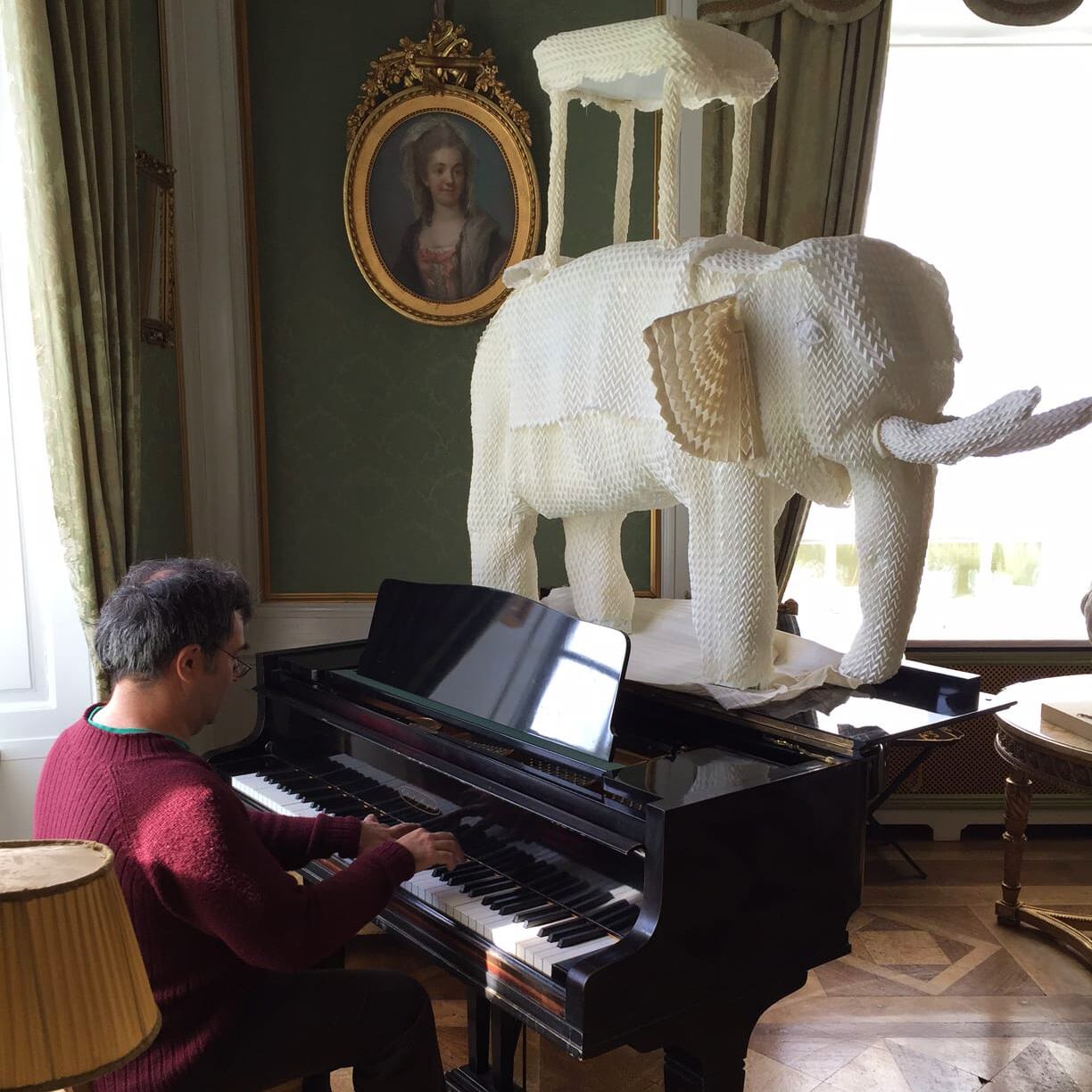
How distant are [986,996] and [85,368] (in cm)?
297

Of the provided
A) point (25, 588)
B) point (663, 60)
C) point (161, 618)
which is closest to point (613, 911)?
point (161, 618)

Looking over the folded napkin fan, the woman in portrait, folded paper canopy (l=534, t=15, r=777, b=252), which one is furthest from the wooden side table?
the woman in portrait

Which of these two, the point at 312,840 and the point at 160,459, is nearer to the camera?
the point at 312,840

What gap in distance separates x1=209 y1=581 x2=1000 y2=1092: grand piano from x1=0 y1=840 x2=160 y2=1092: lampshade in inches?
25.1

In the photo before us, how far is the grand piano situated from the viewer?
1.46 m

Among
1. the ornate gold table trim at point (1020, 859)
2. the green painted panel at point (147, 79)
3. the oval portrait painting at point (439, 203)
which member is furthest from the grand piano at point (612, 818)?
the green painted panel at point (147, 79)

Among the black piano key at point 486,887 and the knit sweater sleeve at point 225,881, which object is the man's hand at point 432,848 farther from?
the knit sweater sleeve at point 225,881

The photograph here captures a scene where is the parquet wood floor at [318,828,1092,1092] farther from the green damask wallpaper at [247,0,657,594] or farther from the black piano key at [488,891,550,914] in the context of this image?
the green damask wallpaper at [247,0,657,594]

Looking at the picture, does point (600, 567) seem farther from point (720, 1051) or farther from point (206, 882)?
point (206, 882)

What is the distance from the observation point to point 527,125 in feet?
11.4

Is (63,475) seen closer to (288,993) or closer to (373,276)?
(373,276)

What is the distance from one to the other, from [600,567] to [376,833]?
85 cm

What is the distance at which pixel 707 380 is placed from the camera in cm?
174

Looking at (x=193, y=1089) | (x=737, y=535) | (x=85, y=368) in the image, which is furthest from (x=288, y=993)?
(x=85, y=368)
